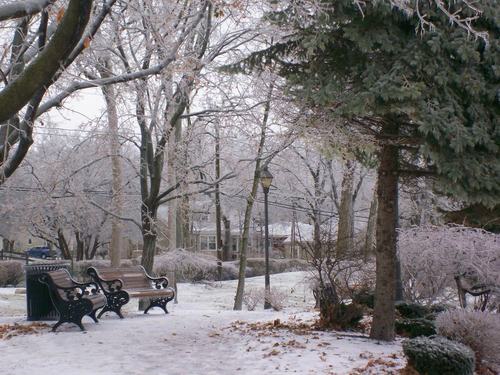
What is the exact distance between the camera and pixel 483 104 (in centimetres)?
717

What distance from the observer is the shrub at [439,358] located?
18.4 ft

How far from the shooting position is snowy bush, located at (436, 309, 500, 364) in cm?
643

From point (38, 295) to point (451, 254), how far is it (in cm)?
682

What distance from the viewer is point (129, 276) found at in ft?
37.7

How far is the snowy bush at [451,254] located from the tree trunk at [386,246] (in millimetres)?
868

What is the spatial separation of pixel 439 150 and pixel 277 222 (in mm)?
41006

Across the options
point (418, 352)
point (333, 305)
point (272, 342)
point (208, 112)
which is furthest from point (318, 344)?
point (208, 112)

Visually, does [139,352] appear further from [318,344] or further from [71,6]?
[71,6]

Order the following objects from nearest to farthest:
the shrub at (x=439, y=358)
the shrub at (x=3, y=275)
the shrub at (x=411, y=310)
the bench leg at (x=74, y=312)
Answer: the shrub at (x=439, y=358) < the bench leg at (x=74, y=312) < the shrub at (x=411, y=310) < the shrub at (x=3, y=275)

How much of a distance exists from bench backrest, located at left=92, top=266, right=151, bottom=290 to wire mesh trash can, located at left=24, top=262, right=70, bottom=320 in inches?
46.7

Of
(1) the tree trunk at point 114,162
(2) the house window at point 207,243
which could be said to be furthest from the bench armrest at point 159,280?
(2) the house window at point 207,243

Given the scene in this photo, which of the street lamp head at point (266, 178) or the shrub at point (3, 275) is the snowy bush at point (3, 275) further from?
the street lamp head at point (266, 178)

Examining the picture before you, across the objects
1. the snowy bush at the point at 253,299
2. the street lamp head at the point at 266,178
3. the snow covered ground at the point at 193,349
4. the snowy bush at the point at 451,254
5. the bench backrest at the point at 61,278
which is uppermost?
the street lamp head at the point at 266,178

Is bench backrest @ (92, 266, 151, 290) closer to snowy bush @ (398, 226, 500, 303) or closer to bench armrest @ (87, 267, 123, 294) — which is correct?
bench armrest @ (87, 267, 123, 294)
